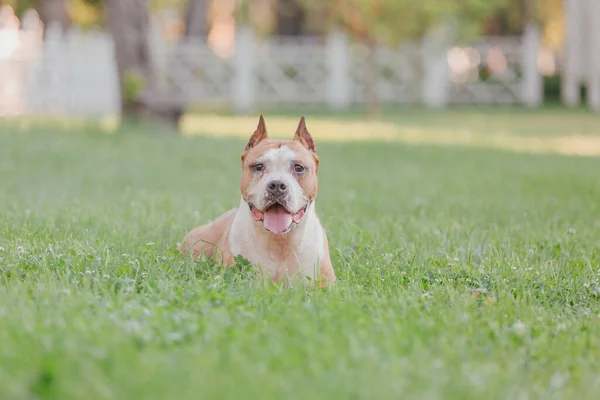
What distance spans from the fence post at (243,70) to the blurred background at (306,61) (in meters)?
0.04

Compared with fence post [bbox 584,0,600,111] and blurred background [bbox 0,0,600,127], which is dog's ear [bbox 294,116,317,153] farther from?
fence post [bbox 584,0,600,111]

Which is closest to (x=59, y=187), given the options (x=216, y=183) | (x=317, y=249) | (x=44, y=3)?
(x=216, y=183)

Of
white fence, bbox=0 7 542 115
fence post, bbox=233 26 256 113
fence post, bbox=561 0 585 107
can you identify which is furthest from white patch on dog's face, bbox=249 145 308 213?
fence post, bbox=561 0 585 107

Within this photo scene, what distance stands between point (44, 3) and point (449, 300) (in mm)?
31022

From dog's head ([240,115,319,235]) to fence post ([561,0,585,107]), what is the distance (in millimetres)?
25439

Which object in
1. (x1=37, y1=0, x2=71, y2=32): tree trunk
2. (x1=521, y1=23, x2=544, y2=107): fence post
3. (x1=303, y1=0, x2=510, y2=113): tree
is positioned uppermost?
(x1=37, y1=0, x2=71, y2=32): tree trunk

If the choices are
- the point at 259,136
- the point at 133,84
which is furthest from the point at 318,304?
the point at 133,84

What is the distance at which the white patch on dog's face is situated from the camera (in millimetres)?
4887

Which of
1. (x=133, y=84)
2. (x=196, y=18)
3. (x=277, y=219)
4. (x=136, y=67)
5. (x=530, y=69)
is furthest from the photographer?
(x=530, y=69)

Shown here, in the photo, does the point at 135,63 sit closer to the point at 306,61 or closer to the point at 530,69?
the point at 306,61

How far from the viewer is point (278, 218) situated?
496cm

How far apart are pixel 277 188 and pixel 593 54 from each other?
24048mm

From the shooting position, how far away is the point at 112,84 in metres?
23.7

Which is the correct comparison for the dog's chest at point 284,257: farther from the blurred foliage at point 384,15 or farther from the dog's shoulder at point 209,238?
the blurred foliage at point 384,15
